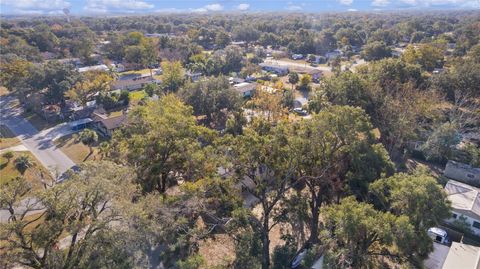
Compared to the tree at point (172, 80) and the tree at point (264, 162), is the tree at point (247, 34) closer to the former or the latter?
the tree at point (172, 80)

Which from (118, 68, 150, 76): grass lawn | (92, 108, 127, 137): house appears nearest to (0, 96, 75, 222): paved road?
(92, 108, 127, 137): house

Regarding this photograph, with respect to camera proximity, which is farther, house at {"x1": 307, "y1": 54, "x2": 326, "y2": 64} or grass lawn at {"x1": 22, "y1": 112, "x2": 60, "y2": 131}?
house at {"x1": 307, "y1": 54, "x2": 326, "y2": 64}

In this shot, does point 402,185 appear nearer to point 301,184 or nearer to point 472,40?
point 301,184

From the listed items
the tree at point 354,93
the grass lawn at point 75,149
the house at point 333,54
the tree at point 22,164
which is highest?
the tree at point 354,93

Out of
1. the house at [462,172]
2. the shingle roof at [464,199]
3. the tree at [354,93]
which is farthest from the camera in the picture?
the tree at [354,93]

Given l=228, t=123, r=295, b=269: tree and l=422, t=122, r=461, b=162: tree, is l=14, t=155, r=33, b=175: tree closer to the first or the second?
l=228, t=123, r=295, b=269: tree

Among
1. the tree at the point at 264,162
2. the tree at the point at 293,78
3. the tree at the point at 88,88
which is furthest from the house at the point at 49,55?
the tree at the point at 264,162

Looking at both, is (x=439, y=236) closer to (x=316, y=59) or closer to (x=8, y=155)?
(x=8, y=155)
